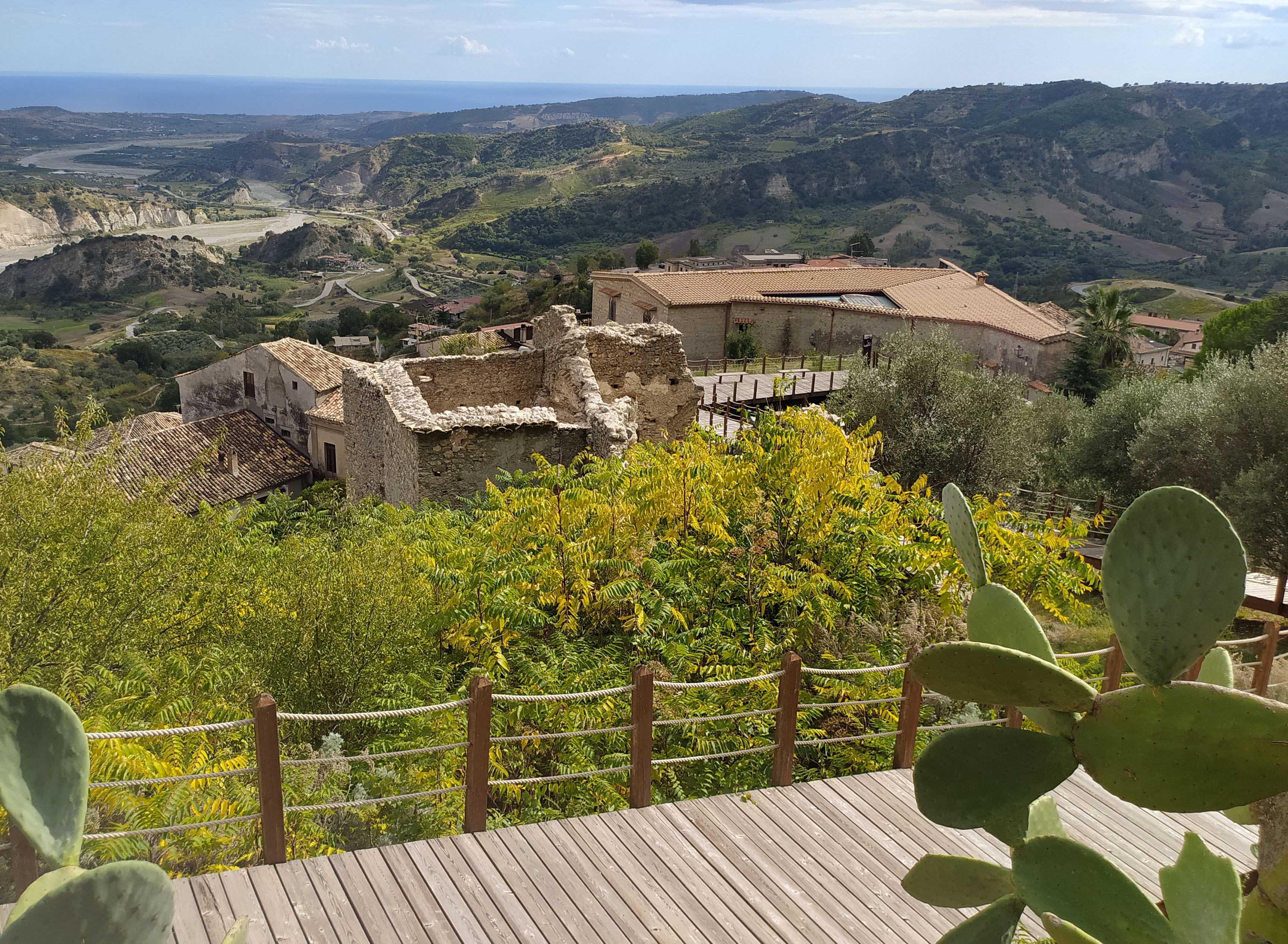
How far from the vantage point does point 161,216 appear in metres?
181

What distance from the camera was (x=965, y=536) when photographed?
2.79m

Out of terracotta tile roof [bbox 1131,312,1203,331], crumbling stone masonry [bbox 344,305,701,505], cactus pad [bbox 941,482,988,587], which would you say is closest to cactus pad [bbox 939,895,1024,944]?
cactus pad [bbox 941,482,988,587]

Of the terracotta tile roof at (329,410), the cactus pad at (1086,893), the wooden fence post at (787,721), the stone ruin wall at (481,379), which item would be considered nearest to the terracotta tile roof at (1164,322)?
the terracotta tile roof at (329,410)

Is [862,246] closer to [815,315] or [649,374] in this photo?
[815,315]

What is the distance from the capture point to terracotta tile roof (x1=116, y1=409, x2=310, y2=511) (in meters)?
26.7

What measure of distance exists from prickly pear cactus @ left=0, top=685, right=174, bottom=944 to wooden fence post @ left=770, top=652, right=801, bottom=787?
170 inches

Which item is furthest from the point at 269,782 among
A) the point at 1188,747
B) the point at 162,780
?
the point at 1188,747

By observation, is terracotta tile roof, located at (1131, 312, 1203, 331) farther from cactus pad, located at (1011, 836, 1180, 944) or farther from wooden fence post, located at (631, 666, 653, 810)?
cactus pad, located at (1011, 836, 1180, 944)

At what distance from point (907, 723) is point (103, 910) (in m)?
5.50

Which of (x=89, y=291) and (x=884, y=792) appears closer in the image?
(x=884, y=792)

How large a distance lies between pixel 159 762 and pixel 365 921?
1.60m

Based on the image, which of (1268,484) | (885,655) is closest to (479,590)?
(885,655)

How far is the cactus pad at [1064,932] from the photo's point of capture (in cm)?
226

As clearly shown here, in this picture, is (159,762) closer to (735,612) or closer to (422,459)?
(735,612)
